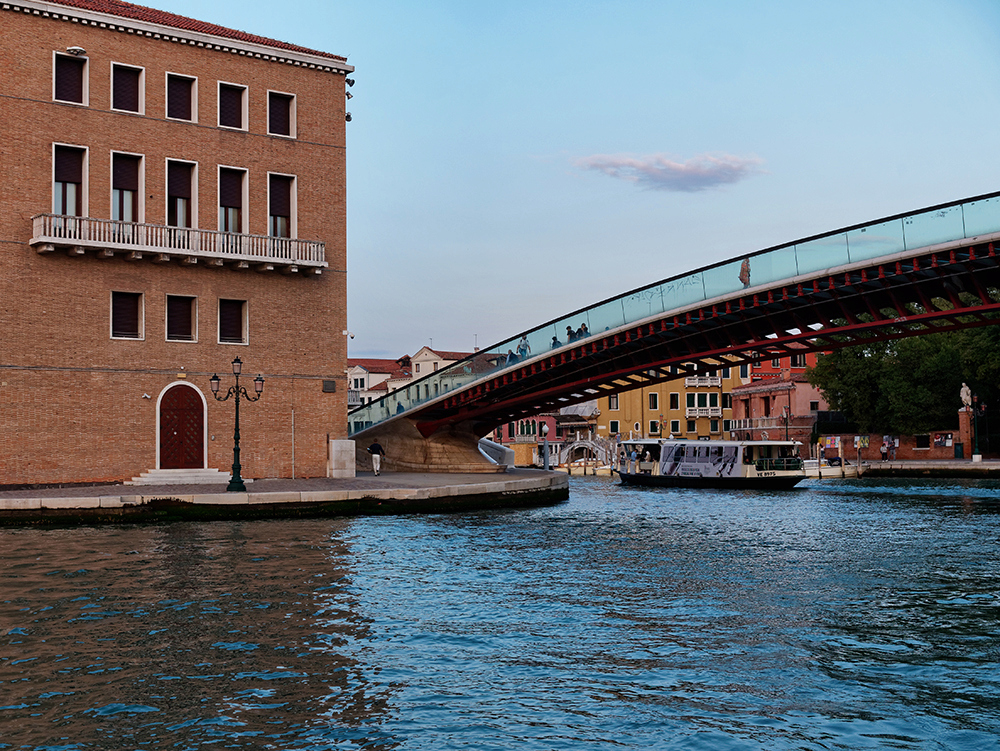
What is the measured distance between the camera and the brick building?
2206 centimetres

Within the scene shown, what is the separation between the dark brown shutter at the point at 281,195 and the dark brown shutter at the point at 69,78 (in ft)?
15.0

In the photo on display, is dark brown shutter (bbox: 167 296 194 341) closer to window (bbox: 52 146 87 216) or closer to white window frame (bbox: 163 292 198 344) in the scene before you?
Result: white window frame (bbox: 163 292 198 344)

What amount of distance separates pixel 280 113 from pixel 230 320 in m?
5.14

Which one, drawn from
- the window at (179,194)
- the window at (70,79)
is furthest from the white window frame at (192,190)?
the window at (70,79)

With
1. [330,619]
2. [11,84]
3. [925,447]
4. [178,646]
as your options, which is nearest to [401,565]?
[330,619]

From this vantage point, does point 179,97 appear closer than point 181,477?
No

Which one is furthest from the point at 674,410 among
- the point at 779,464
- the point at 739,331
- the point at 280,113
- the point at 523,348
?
the point at 280,113

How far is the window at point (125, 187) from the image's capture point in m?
23.2

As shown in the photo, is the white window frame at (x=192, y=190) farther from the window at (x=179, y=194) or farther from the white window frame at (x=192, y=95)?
the white window frame at (x=192, y=95)

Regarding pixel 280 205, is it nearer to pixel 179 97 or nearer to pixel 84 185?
pixel 179 97

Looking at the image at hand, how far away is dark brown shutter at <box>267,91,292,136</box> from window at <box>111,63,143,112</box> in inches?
118

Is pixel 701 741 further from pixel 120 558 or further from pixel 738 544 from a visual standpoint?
Result: pixel 738 544

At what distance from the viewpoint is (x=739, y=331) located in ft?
89.7

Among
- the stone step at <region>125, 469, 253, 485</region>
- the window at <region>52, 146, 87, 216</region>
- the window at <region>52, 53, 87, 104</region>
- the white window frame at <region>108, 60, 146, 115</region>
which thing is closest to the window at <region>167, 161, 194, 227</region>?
the white window frame at <region>108, 60, 146, 115</region>
